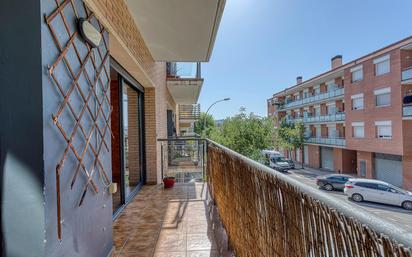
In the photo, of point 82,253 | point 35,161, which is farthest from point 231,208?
point 35,161

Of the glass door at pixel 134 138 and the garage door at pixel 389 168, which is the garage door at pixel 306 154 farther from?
the glass door at pixel 134 138

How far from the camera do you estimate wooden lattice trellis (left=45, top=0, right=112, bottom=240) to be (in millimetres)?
1306

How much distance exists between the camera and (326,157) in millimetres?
20688

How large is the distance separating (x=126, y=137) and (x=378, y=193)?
40.7 ft

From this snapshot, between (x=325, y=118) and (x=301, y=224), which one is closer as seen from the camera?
(x=301, y=224)

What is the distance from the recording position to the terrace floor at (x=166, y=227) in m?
2.20

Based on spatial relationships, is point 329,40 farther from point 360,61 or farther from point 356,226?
point 356,226

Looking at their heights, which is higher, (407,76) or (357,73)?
(357,73)

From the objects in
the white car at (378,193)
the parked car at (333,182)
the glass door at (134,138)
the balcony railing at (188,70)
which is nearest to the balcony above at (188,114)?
the balcony railing at (188,70)

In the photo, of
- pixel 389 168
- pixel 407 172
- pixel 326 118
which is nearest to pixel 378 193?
pixel 407 172

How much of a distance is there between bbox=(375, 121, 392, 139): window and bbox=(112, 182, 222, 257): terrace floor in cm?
1480

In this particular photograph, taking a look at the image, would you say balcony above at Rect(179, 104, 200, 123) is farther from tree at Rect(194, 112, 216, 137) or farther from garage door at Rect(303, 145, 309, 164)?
garage door at Rect(303, 145, 309, 164)

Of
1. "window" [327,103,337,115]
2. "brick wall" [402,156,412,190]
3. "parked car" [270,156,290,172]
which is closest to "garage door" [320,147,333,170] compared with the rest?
"window" [327,103,337,115]

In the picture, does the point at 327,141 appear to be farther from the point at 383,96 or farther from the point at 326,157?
the point at 383,96
